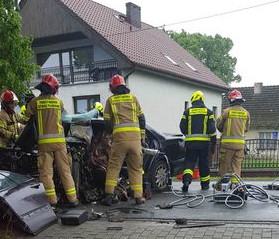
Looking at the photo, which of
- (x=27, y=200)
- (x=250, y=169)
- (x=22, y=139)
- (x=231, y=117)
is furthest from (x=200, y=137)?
(x=250, y=169)

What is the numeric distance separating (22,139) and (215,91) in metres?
24.8

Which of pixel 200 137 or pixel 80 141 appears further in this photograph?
pixel 200 137

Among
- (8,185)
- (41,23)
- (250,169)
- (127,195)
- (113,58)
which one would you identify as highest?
(41,23)

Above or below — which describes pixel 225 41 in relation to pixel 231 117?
above

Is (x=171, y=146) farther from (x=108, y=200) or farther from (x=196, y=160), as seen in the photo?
(x=108, y=200)

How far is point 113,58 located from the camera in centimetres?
2125

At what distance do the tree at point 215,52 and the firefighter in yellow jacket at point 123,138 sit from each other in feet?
139

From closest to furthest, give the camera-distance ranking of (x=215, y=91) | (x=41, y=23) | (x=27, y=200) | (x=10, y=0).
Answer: (x=27, y=200), (x=10, y=0), (x=41, y=23), (x=215, y=91)

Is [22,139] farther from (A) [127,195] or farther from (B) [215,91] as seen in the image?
(B) [215,91]

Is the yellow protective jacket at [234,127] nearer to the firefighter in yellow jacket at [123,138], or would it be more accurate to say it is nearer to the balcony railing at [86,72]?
the firefighter in yellow jacket at [123,138]

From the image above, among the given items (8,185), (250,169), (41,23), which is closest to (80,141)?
(8,185)

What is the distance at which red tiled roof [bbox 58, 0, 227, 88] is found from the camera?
21.7 meters

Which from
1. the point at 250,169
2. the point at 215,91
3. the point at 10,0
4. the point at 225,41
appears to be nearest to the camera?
the point at 10,0

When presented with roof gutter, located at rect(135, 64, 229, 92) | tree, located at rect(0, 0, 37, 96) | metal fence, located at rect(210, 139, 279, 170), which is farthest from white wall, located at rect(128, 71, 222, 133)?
tree, located at rect(0, 0, 37, 96)
